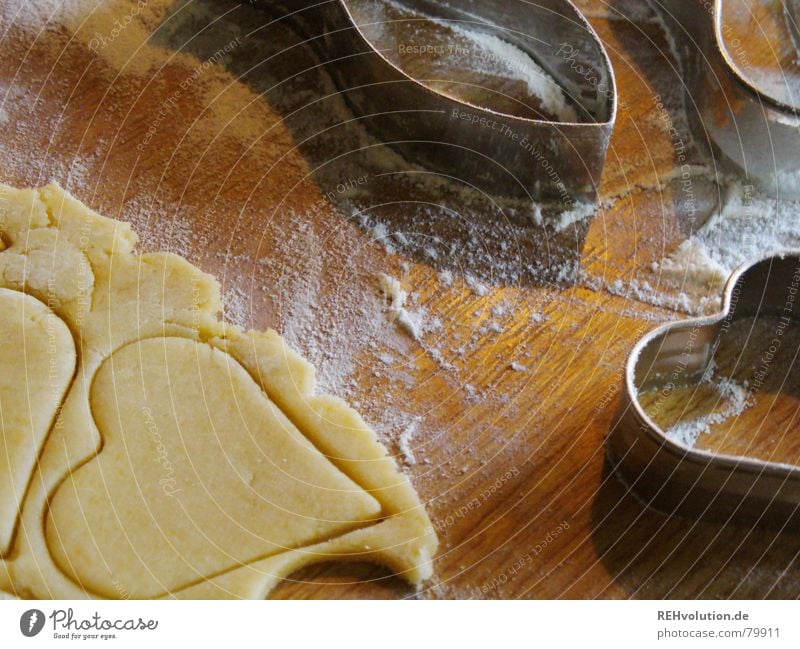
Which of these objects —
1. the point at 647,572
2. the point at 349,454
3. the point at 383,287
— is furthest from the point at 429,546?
the point at 383,287

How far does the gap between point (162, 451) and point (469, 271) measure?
18.6 inches

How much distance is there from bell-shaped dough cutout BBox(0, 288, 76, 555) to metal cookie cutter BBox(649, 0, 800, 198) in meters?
0.98

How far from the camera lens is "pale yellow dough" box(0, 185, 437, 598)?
0.94 meters

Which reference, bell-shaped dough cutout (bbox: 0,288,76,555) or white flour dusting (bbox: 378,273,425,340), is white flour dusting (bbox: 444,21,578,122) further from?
bell-shaped dough cutout (bbox: 0,288,76,555)

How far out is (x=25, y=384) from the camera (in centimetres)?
104

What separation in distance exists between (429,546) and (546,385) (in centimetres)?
27

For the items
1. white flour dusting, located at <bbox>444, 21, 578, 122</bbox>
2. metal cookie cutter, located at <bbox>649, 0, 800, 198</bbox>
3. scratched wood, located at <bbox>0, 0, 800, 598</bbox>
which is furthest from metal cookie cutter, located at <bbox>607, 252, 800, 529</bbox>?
white flour dusting, located at <bbox>444, 21, 578, 122</bbox>

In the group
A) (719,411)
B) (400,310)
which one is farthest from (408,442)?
(719,411)
